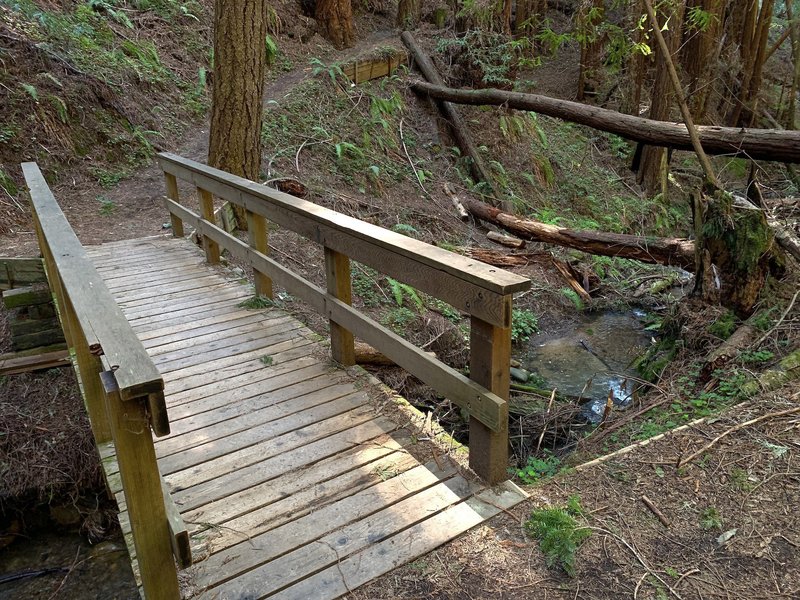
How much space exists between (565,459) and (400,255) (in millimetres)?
2273

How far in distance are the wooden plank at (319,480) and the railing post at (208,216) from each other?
4.21 m

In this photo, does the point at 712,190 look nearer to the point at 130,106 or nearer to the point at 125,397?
the point at 125,397

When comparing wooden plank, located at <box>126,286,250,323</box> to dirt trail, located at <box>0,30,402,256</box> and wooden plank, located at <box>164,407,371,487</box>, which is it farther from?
dirt trail, located at <box>0,30,402,256</box>

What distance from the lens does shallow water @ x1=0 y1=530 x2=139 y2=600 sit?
182 inches

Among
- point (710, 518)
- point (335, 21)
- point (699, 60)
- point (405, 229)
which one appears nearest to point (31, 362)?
point (405, 229)

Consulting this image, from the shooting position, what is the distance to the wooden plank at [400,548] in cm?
254

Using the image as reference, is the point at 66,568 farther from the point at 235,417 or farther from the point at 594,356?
the point at 594,356

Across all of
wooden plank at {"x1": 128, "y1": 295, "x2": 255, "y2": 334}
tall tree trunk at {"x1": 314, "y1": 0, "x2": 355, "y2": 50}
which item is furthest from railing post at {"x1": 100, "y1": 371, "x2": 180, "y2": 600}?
tall tree trunk at {"x1": 314, "y1": 0, "x2": 355, "y2": 50}

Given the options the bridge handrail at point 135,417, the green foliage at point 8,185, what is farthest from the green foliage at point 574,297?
the green foliage at point 8,185

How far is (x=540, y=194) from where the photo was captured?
45.2 feet

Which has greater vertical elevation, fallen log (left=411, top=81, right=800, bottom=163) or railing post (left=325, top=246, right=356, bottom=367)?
fallen log (left=411, top=81, right=800, bottom=163)

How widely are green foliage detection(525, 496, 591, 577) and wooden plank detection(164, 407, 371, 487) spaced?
1.34m

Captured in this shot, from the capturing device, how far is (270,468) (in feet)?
11.1

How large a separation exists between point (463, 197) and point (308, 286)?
8.02 m
